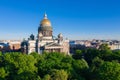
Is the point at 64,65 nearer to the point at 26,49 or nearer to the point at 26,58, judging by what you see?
the point at 26,58

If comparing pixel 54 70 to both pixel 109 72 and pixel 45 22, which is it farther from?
pixel 45 22

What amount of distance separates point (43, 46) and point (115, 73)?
61055mm

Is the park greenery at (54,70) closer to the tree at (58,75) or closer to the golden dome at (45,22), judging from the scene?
the tree at (58,75)

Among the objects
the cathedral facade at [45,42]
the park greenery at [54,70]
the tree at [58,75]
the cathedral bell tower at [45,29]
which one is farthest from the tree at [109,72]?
the cathedral bell tower at [45,29]

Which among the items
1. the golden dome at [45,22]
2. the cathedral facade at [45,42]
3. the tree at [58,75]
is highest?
the golden dome at [45,22]

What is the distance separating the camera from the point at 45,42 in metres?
101

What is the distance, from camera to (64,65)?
148 feet

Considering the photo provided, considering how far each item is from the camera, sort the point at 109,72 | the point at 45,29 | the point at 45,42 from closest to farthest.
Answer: the point at 109,72
the point at 45,42
the point at 45,29

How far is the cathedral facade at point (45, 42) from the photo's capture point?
98562 millimetres

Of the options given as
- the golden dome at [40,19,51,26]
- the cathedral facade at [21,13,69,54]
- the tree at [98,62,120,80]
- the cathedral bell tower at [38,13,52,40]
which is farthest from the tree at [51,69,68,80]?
the golden dome at [40,19,51,26]

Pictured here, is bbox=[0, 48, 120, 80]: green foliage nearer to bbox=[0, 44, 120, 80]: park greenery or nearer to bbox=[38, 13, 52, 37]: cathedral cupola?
bbox=[0, 44, 120, 80]: park greenery

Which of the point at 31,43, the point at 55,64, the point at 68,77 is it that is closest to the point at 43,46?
the point at 31,43

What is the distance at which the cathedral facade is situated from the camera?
9856 cm

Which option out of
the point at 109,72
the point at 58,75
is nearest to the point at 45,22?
the point at 109,72
